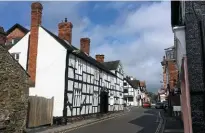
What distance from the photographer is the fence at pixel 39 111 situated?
1767cm

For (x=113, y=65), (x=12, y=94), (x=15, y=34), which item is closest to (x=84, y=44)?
(x=113, y=65)

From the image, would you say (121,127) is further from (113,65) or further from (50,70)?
(113,65)

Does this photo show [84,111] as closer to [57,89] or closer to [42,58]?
[57,89]

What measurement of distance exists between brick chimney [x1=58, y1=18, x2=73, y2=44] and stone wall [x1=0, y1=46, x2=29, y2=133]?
14368mm

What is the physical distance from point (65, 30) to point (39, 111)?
12.8 meters

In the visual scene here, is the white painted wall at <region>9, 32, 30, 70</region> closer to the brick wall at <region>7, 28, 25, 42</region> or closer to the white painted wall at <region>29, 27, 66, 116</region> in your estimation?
the white painted wall at <region>29, 27, 66, 116</region>

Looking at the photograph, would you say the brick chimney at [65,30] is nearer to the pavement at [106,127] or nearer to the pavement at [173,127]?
the pavement at [106,127]

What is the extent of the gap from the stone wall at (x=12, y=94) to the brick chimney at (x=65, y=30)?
14.4 meters

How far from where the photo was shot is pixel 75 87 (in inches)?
961

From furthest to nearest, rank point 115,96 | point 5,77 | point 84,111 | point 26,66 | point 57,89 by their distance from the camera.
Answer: point 115,96, point 84,111, point 26,66, point 57,89, point 5,77

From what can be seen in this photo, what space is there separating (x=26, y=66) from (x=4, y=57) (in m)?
9.89

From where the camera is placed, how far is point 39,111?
18.8 meters

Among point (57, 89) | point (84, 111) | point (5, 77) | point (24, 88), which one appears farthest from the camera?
point (84, 111)

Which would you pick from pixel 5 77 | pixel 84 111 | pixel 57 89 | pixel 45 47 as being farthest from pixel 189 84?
pixel 84 111
